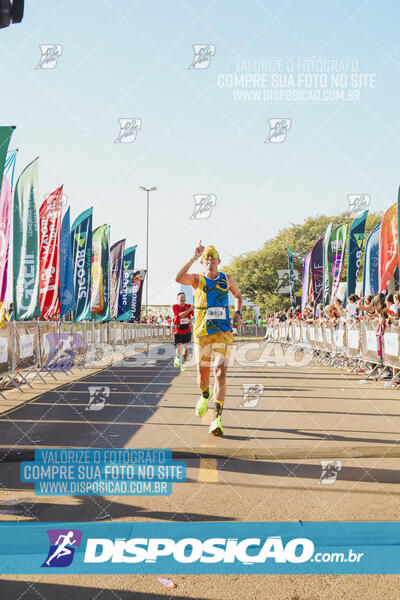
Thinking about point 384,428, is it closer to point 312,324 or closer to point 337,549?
point 337,549

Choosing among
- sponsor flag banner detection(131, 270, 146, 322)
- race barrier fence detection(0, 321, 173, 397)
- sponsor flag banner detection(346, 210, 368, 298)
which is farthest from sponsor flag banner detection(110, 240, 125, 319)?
sponsor flag banner detection(346, 210, 368, 298)

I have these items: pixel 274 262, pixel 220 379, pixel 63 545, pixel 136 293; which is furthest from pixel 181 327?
pixel 274 262

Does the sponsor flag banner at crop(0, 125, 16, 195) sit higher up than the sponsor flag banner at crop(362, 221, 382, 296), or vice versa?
the sponsor flag banner at crop(0, 125, 16, 195)

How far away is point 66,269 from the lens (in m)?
17.3

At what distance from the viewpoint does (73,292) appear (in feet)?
57.6

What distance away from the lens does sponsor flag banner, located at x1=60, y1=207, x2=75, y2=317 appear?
16.8 metres

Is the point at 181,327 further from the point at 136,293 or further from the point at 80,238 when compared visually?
the point at 136,293

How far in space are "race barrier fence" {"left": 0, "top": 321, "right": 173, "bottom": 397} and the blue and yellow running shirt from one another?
15.6 ft

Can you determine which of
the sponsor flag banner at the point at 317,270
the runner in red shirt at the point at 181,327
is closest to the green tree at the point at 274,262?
the sponsor flag banner at the point at 317,270

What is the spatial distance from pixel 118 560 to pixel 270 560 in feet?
2.62

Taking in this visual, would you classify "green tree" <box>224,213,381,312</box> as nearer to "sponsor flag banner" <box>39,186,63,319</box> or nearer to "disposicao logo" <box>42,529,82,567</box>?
"sponsor flag banner" <box>39,186,63,319</box>

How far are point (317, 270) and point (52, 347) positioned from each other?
45.5ft

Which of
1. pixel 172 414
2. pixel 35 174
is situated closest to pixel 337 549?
pixel 172 414

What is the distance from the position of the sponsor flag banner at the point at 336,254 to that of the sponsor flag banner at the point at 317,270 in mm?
3483
